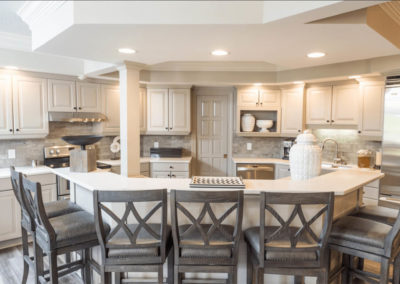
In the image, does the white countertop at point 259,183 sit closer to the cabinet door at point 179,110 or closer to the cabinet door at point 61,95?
the cabinet door at point 61,95

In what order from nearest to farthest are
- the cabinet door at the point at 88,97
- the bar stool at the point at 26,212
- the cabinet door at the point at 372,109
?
the bar stool at the point at 26,212 → the cabinet door at the point at 372,109 → the cabinet door at the point at 88,97

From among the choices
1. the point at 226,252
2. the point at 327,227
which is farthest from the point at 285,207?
the point at 226,252

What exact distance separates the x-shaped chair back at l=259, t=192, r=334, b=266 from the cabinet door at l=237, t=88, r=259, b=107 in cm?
322

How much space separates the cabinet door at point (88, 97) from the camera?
13.7ft

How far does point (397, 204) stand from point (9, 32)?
527cm

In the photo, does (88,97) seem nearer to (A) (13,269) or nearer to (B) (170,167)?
(B) (170,167)

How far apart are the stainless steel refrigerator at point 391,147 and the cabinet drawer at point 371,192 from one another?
0.06 m

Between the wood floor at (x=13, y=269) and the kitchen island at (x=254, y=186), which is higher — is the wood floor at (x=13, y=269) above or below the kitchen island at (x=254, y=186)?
below

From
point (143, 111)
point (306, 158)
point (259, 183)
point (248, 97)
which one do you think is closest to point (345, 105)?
point (248, 97)

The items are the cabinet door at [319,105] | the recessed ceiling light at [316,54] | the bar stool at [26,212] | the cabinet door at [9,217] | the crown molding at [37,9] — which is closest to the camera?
the crown molding at [37,9]

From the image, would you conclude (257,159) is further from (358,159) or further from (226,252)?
(226,252)

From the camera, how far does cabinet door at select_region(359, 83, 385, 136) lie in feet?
12.4

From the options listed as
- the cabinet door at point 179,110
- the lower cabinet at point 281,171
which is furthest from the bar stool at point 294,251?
the cabinet door at point 179,110

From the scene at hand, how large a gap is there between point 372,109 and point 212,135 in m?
2.56
